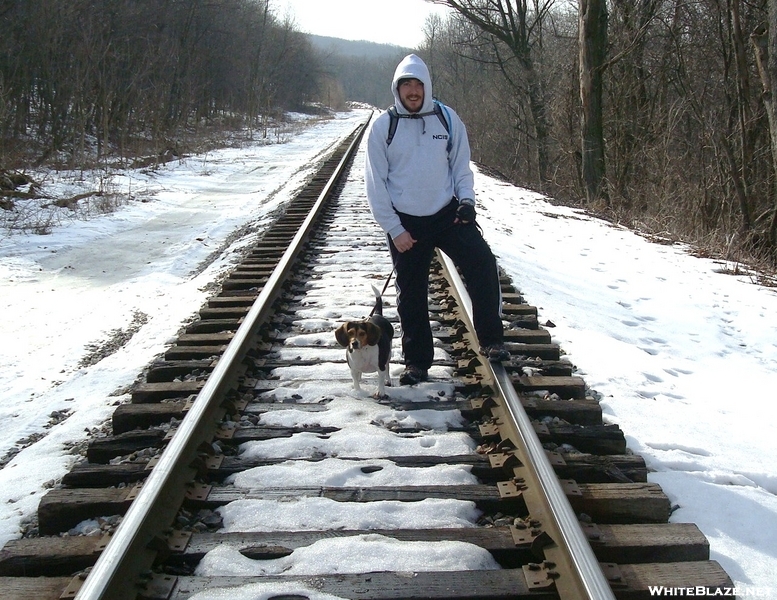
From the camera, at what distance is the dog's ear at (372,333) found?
12.6 ft

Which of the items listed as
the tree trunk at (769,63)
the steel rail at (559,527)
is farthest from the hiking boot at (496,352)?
the tree trunk at (769,63)

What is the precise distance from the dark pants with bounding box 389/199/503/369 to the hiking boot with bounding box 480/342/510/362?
0.11ft

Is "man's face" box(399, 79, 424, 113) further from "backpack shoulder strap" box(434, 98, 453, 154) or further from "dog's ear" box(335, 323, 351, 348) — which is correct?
"dog's ear" box(335, 323, 351, 348)

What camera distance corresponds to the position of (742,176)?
11.4 meters

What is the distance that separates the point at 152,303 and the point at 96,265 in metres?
2.18

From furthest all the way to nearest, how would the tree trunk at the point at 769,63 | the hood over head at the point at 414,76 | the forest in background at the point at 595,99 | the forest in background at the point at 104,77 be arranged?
the forest in background at the point at 104,77 < the forest in background at the point at 595,99 < the tree trunk at the point at 769,63 < the hood over head at the point at 414,76

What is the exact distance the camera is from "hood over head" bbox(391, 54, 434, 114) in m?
3.67

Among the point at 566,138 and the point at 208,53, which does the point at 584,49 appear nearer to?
the point at 566,138

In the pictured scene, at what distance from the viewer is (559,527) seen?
2473 millimetres

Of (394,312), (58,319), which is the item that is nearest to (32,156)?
(58,319)

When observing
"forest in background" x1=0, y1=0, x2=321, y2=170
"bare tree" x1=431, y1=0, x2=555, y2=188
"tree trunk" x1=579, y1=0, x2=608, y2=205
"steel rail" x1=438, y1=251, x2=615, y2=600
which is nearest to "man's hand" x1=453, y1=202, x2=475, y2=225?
"steel rail" x1=438, y1=251, x2=615, y2=600

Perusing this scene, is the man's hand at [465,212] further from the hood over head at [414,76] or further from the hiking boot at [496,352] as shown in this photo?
the hiking boot at [496,352]

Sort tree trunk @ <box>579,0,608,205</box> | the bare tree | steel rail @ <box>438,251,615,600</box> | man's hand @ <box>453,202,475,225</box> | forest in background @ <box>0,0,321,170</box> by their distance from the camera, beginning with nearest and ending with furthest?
steel rail @ <box>438,251,615,600</box> < man's hand @ <box>453,202,475,225</box> < tree trunk @ <box>579,0,608,205</box> < forest in background @ <box>0,0,321,170</box> < the bare tree

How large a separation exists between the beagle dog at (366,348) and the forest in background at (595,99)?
22.4ft
